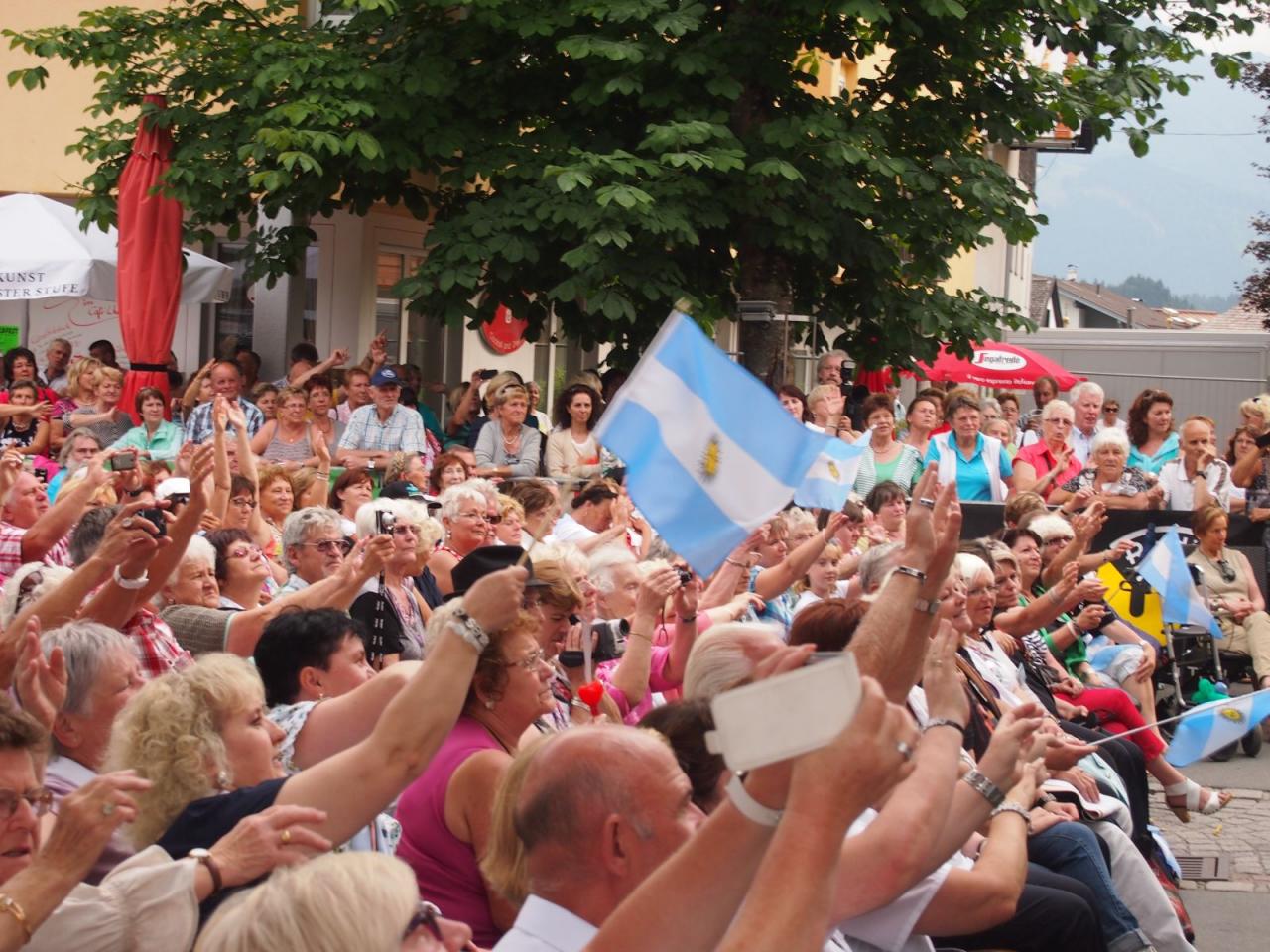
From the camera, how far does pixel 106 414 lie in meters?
12.4

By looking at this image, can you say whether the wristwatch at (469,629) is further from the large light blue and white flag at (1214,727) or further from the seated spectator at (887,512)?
the seated spectator at (887,512)

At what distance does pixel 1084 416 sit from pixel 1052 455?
931 millimetres

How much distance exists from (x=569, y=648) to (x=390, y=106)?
8.11 metres

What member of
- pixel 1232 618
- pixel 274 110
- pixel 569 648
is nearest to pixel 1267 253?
pixel 1232 618

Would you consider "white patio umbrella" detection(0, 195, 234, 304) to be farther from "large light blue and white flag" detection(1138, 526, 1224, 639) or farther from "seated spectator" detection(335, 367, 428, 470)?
"large light blue and white flag" detection(1138, 526, 1224, 639)

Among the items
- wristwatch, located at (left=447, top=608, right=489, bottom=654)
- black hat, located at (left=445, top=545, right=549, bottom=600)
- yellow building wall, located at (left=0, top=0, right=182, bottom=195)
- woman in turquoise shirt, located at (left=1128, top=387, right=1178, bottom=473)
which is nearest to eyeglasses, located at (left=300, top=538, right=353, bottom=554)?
black hat, located at (left=445, top=545, right=549, bottom=600)

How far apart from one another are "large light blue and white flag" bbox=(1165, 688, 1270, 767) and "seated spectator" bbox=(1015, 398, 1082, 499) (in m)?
6.14

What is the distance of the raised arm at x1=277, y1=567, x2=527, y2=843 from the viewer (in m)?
3.40

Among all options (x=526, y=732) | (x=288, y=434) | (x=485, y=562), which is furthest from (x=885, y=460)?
(x=526, y=732)

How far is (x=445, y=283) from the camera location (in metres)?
12.9

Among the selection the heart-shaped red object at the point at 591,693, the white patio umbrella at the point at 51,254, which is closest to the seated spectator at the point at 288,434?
the white patio umbrella at the point at 51,254

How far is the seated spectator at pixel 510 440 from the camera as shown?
12.1 m

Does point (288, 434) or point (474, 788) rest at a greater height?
point (288, 434)

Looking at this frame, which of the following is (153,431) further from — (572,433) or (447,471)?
(572,433)
